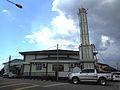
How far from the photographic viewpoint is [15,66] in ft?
214

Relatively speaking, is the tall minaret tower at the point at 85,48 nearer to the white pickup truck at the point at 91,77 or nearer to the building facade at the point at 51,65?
the building facade at the point at 51,65

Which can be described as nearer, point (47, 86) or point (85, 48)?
point (47, 86)

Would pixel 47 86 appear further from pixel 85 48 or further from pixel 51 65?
pixel 85 48

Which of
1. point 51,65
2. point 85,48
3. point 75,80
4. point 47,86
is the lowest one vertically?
point 47,86

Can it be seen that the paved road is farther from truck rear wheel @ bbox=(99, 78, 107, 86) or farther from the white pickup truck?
the white pickup truck

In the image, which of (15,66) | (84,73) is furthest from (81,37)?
(84,73)

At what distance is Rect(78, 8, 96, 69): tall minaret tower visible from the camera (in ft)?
184

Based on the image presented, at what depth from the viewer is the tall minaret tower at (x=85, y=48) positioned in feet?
184

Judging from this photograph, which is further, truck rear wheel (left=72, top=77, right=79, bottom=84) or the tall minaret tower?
the tall minaret tower

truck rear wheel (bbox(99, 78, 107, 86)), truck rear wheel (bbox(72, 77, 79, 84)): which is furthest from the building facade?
truck rear wheel (bbox(99, 78, 107, 86))

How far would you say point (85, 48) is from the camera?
58344 mm

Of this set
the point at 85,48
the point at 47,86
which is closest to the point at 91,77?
the point at 47,86

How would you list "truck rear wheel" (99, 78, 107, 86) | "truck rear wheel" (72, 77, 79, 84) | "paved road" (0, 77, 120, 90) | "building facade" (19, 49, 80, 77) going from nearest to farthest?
"paved road" (0, 77, 120, 90) → "truck rear wheel" (99, 78, 107, 86) → "truck rear wheel" (72, 77, 79, 84) → "building facade" (19, 49, 80, 77)

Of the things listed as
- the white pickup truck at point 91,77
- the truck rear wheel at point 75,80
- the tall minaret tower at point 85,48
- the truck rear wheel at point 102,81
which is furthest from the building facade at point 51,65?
the truck rear wheel at point 102,81
